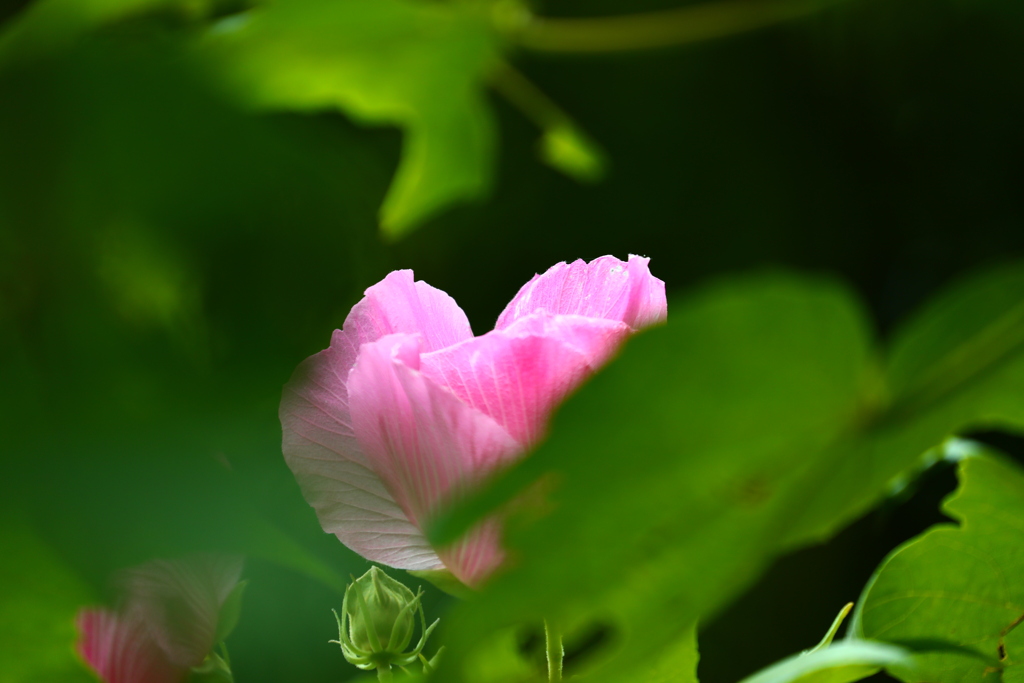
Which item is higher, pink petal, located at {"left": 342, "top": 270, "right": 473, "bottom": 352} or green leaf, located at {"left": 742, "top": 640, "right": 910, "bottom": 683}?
pink petal, located at {"left": 342, "top": 270, "right": 473, "bottom": 352}

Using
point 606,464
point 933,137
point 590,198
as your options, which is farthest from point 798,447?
point 933,137

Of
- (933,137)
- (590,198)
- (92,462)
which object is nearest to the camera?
(92,462)

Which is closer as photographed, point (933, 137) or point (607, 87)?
point (607, 87)

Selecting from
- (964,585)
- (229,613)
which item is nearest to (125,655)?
(229,613)

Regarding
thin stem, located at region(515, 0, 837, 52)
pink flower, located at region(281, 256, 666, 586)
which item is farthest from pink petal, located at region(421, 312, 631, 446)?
thin stem, located at region(515, 0, 837, 52)

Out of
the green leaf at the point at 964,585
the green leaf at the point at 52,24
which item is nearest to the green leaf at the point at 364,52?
the green leaf at the point at 52,24

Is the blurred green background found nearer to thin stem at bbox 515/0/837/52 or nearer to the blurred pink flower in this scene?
the blurred pink flower

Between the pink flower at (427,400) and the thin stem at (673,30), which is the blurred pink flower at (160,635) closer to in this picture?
the pink flower at (427,400)

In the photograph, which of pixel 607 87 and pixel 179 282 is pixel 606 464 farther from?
pixel 607 87
